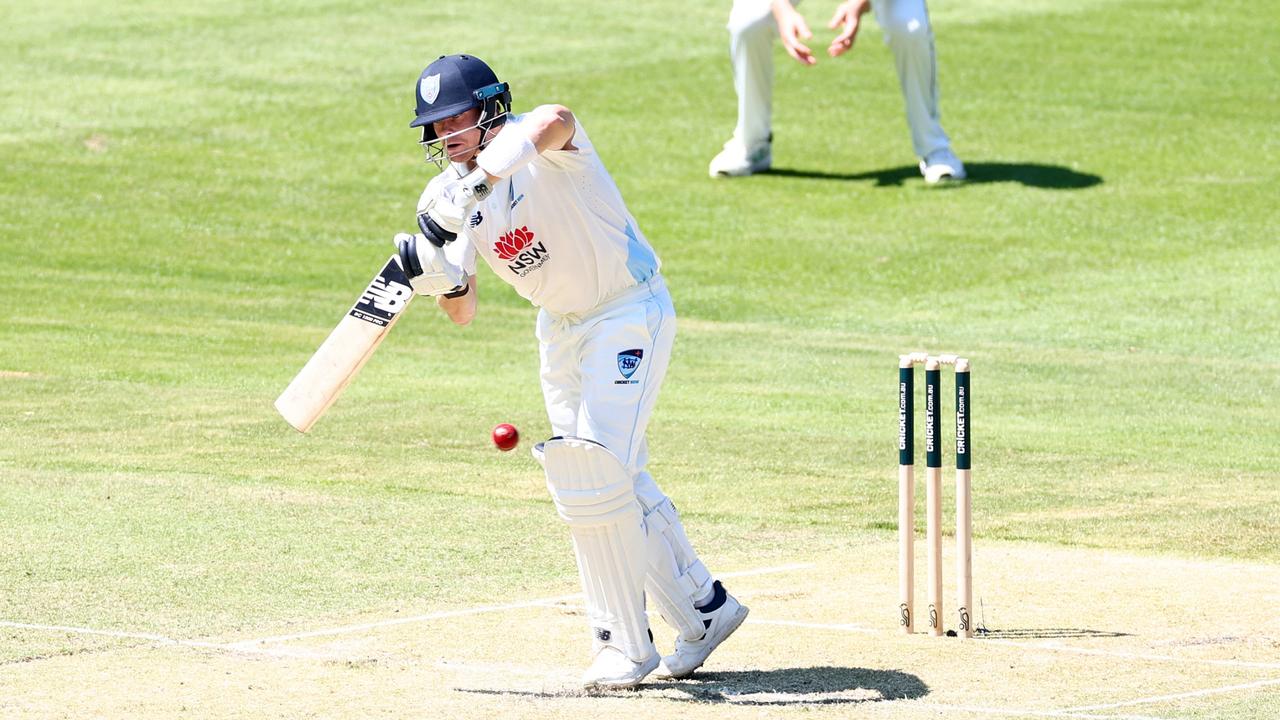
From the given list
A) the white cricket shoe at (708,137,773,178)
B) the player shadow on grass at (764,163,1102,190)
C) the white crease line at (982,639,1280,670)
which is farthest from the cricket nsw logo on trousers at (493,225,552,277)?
the white cricket shoe at (708,137,773,178)

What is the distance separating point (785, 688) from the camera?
256 inches

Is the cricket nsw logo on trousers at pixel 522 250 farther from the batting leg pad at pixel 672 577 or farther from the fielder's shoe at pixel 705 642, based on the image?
the fielder's shoe at pixel 705 642

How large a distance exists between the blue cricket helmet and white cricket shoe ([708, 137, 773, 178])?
14603 millimetres

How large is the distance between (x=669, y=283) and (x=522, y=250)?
10932 mm

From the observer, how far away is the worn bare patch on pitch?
6203mm

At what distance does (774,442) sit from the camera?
11766 millimetres

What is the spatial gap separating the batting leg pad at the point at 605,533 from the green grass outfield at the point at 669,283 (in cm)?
138

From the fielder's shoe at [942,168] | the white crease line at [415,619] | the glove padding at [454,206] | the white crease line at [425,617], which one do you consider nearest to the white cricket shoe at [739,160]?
the fielder's shoe at [942,168]

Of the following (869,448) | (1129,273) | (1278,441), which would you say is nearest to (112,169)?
(1129,273)

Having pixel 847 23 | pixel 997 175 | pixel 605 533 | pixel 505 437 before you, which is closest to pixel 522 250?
pixel 505 437

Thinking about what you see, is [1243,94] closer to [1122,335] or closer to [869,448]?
[1122,335]

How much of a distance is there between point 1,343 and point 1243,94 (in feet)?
49.0

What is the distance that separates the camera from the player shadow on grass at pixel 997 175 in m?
20.7

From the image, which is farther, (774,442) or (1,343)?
(1,343)
